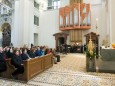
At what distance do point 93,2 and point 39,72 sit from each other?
43.2 ft

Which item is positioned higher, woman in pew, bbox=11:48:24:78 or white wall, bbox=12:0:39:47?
white wall, bbox=12:0:39:47

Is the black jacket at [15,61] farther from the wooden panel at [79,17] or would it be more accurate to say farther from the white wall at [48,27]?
the white wall at [48,27]

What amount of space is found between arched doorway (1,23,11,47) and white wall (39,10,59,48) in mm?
4501

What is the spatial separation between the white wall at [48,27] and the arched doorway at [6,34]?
14.8 feet

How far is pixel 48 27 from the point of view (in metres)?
18.1

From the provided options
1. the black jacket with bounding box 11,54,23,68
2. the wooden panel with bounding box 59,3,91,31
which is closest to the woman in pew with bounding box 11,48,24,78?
the black jacket with bounding box 11,54,23,68

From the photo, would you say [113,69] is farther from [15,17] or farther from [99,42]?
[15,17]

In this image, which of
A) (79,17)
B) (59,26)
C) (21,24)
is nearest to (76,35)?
(79,17)

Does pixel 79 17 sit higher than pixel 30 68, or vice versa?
pixel 79 17

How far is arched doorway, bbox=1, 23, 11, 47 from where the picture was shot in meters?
15.0

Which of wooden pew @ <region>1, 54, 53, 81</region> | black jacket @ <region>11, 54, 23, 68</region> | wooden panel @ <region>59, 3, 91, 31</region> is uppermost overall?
wooden panel @ <region>59, 3, 91, 31</region>

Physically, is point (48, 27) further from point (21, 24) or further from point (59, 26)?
point (21, 24)

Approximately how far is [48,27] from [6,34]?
551 centimetres

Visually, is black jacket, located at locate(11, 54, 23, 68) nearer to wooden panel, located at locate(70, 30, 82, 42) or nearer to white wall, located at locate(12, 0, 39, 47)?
white wall, located at locate(12, 0, 39, 47)
